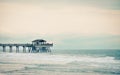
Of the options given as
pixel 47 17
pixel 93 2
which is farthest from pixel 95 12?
pixel 47 17

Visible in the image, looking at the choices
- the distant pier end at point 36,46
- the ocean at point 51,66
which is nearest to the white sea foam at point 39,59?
the ocean at point 51,66

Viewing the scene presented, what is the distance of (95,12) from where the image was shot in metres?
9.33

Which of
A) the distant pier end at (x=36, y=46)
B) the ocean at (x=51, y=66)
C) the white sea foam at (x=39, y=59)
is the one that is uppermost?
the distant pier end at (x=36, y=46)

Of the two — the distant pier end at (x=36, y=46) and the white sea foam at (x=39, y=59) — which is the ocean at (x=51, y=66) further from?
the distant pier end at (x=36, y=46)

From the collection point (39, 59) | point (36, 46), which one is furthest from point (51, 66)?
point (36, 46)

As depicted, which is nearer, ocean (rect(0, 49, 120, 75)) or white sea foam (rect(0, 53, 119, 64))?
ocean (rect(0, 49, 120, 75))

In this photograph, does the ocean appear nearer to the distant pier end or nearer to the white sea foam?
the white sea foam

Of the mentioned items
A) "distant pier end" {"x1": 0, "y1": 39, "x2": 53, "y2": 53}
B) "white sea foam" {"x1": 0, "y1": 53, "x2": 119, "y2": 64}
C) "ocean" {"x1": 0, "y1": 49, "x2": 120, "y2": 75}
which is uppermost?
"distant pier end" {"x1": 0, "y1": 39, "x2": 53, "y2": 53}

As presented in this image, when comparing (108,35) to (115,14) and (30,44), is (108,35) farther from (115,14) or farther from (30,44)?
(30,44)

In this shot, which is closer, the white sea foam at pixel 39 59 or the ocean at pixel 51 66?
the ocean at pixel 51 66

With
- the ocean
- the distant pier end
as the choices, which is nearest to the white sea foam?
the ocean

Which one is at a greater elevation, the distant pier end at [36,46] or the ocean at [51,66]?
the distant pier end at [36,46]

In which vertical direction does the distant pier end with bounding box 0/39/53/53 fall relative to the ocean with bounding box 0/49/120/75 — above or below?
above

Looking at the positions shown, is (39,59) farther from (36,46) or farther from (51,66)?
(36,46)
